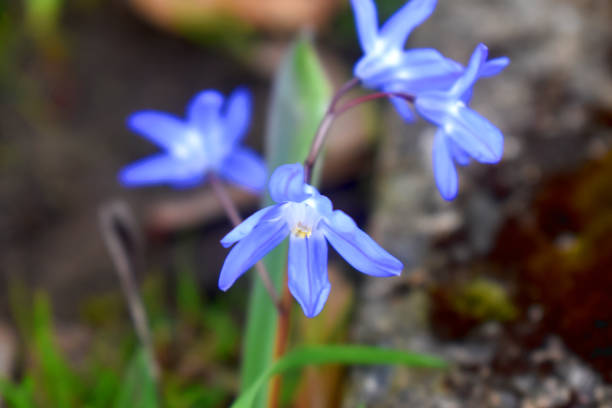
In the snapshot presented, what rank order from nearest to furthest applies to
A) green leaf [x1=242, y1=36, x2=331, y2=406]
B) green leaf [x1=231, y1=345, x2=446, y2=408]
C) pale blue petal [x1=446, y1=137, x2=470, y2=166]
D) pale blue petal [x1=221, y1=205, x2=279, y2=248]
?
pale blue petal [x1=221, y1=205, x2=279, y2=248] → pale blue petal [x1=446, y1=137, x2=470, y2=166] → green leaf [x1=231, y1=345, x2=446, y2=408] → green leaf [x1=242, y1=36, x2=331, y2=406]

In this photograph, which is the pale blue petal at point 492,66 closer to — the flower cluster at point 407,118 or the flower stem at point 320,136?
the flower cluster at point 407,118

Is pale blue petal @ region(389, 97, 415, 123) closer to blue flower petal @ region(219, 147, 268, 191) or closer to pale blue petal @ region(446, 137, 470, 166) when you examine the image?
pale blue petal @ region(446, 137, 470, 166)

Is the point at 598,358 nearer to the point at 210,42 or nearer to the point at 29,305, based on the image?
Answer: the point at 29,305

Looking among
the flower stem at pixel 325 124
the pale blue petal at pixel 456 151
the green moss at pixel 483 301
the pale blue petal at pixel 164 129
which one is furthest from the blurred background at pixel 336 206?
the pale blue petal at pixel 456 151

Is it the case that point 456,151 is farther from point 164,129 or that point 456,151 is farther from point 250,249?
point 164,129

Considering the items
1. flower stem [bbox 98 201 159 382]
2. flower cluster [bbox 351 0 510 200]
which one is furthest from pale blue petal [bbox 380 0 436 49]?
flower stem [bbox 98 201 159 382]

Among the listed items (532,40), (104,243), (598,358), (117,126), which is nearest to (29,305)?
(104,243)
